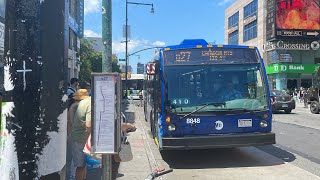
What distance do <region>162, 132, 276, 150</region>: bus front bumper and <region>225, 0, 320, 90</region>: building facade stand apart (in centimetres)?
4906

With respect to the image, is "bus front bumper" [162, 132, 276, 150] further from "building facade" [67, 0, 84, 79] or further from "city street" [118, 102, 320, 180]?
"building facade" [67, 0, 84, 79]

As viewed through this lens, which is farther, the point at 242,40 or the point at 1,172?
the point at 242,40

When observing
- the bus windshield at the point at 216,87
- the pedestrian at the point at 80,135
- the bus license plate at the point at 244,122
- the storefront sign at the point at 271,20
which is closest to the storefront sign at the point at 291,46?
the storefront sign at the point at 271,20

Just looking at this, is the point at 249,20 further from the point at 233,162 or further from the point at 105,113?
the point at 105,113

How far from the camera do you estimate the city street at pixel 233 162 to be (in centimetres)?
789

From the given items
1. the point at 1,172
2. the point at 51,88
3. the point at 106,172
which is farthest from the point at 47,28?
the point at 106,172

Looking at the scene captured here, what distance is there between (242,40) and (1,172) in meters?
69.2

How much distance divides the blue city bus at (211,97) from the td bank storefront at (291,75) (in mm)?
49420

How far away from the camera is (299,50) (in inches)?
2322

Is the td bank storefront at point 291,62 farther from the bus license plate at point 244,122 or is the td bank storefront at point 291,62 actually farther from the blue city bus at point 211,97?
the bus license plate at point 244,122

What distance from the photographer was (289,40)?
5775 cm

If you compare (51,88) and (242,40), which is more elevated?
(242,40)

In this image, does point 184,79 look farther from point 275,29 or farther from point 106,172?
point 275,29

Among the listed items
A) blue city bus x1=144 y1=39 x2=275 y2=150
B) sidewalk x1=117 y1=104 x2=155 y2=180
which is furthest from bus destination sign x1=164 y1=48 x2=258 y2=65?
sidewalk x1=117 y1=104 x2=155 y2=180
